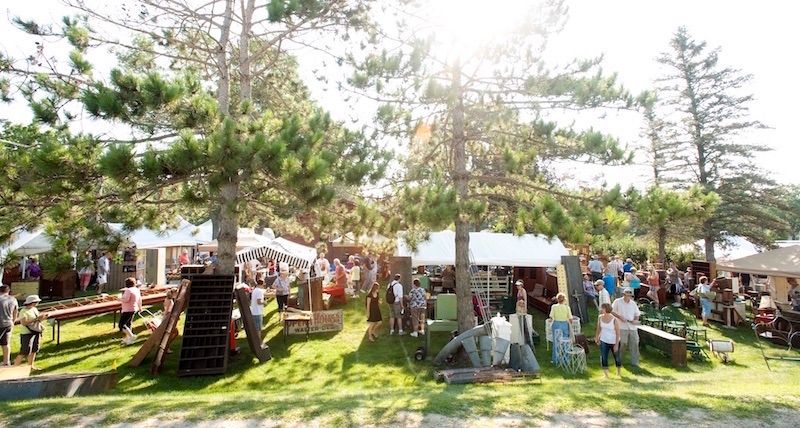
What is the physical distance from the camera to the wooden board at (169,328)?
8.30 metres

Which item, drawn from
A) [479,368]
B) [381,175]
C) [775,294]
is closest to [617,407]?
[479,368]

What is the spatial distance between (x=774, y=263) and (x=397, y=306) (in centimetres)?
1118

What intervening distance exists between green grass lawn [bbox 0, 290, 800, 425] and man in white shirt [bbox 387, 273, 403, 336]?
1.95 ft

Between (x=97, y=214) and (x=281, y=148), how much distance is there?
3.25 m

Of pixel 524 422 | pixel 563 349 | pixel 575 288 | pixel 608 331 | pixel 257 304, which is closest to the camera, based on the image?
pixel 524 422

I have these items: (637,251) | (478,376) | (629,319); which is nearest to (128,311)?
(478,376)

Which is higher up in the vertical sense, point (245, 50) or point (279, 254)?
point (245, 50)

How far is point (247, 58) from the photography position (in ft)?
29.7

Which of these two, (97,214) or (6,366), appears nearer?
(97,214)

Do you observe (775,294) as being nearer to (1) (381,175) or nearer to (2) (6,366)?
(1) (381,175)

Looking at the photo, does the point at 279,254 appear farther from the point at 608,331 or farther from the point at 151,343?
the point at 608,331

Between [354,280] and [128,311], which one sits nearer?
[128,311]

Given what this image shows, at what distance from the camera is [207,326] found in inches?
346

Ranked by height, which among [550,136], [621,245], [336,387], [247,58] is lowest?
[336,387]
